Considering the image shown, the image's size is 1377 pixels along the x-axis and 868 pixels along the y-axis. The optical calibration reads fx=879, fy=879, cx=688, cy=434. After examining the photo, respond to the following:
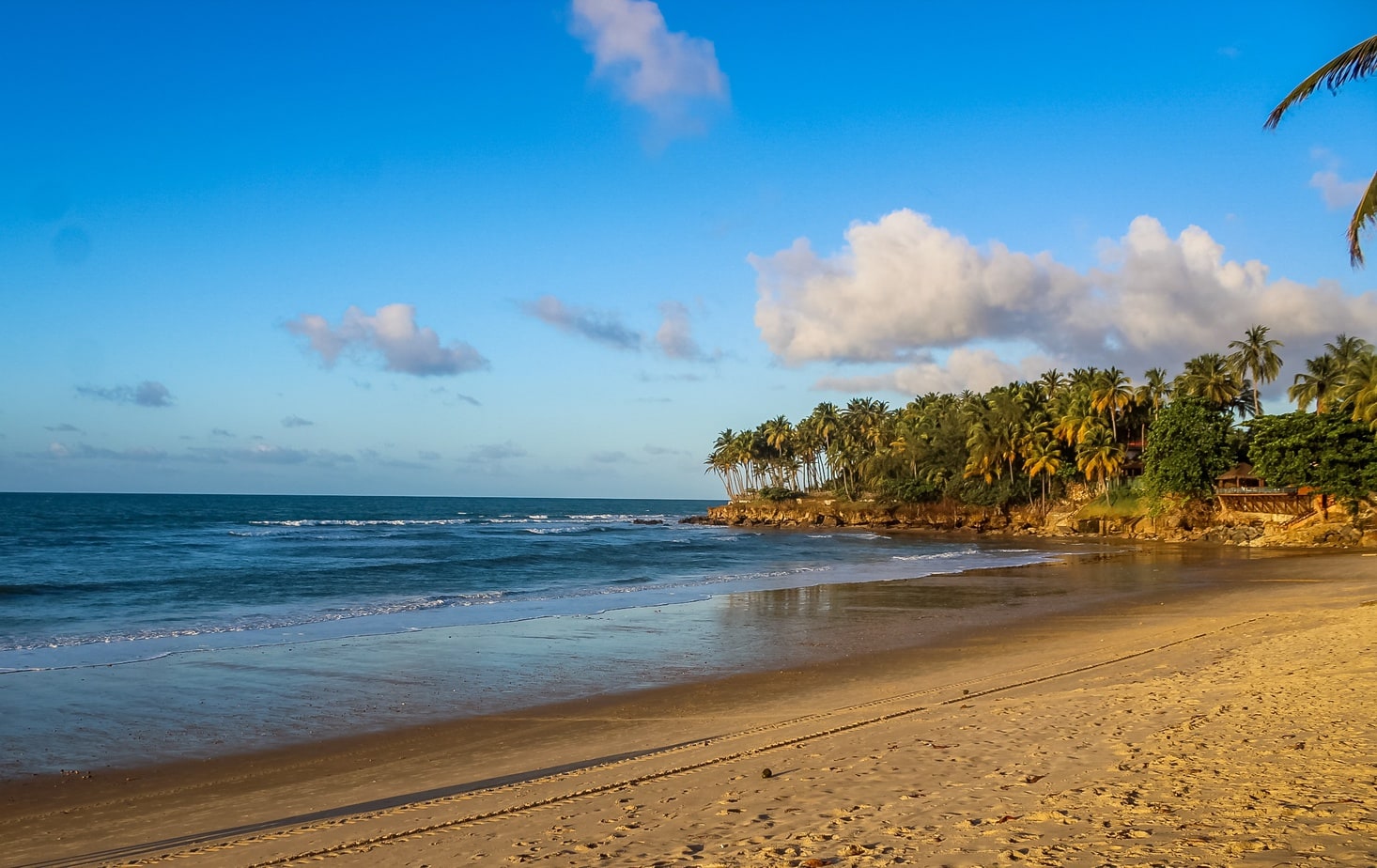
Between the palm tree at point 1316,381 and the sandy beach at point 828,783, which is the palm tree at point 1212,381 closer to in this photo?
the palm tree at point 1316,381

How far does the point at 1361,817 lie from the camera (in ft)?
18.5

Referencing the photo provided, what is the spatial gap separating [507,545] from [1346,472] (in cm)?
4721

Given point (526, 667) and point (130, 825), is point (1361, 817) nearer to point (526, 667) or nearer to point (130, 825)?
point (130, 825)

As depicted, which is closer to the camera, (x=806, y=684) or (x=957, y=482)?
(x=806, y=684)

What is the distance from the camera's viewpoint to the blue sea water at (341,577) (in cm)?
2133

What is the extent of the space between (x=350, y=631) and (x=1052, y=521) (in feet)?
211

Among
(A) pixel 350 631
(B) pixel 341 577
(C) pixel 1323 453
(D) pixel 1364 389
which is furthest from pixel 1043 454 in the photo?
(A) pixel 350 631

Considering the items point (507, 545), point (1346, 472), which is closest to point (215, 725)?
point (507, 545)

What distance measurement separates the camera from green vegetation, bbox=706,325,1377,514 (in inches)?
1784

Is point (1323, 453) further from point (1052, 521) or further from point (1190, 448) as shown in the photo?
point (1052, 521)

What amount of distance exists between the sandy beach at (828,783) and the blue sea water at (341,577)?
10400 mm

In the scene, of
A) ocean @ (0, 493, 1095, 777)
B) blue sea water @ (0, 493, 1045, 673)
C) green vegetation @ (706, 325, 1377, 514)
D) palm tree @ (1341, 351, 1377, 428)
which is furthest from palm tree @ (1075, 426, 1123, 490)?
palm tree @ (1341, 351, 1377, 428)

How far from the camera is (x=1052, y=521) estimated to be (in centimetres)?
7256

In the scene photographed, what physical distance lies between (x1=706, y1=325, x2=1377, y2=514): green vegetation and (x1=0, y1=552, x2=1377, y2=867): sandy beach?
39.2 metres
